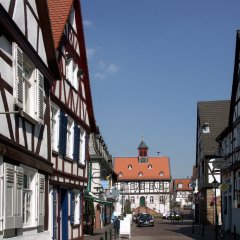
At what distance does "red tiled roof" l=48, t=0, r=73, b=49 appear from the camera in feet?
66.5

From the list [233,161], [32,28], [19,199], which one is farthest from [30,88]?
[233,161]

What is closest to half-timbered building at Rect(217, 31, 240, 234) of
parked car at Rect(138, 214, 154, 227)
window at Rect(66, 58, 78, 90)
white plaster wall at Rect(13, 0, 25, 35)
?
window at Rect(66, 58, 78, 90)

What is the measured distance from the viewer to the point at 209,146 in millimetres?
55938

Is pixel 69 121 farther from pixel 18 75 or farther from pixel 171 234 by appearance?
pixel 171 234

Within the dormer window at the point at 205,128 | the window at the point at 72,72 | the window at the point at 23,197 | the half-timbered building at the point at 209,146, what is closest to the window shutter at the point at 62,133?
the window at the point at 72,72

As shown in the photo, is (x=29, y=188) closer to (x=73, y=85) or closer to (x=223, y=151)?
A: (x=73, y=85)

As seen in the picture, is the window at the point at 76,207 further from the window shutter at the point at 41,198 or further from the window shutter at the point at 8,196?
the window shutter at the point at 8,196

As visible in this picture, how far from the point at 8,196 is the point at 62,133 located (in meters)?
8.56

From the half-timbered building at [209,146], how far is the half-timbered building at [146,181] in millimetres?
56211

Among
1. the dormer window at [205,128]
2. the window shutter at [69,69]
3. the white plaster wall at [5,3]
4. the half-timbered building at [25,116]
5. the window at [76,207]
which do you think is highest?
the dormer window at [205,128]

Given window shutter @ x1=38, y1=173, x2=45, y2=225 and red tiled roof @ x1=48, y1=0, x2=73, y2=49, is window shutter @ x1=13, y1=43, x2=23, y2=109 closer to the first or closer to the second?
window shutter @ x1=38, y1=173, x2=45, y2=225

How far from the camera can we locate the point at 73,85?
934 inches

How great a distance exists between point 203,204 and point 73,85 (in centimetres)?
3750

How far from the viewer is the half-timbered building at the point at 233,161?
35388 millimetres
